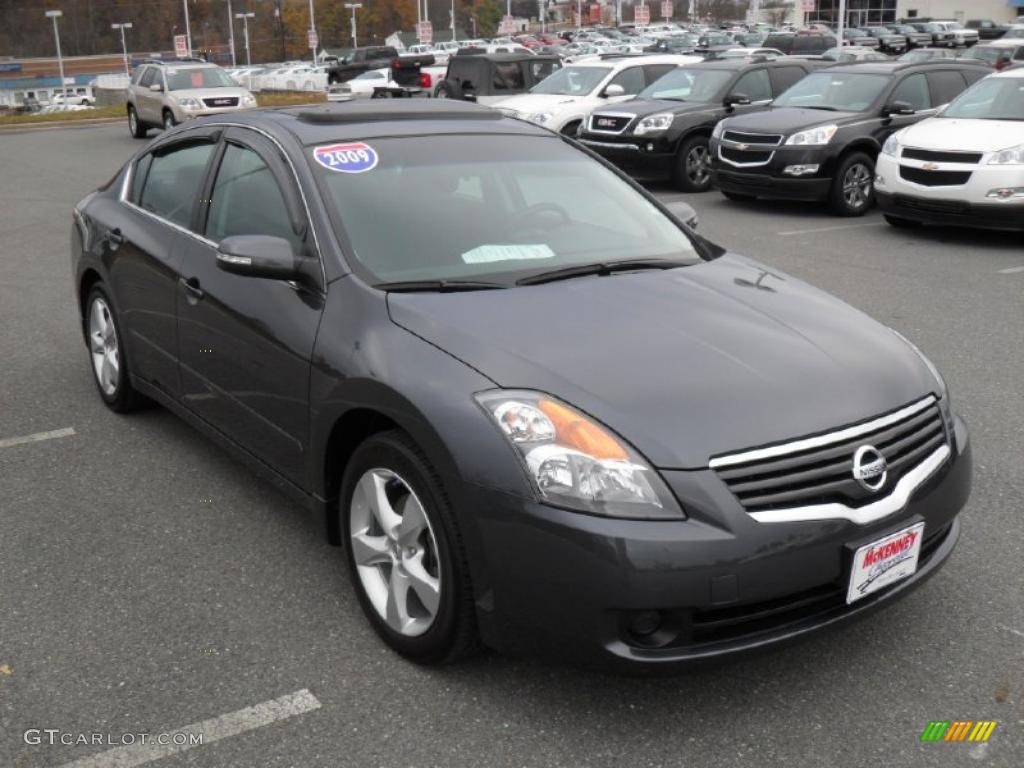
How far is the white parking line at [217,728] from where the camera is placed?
2932 millimetres

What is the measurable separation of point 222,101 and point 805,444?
2289 cm

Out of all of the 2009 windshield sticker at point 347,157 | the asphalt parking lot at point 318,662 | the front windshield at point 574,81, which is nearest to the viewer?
the asphalt parking lot at point 318,662

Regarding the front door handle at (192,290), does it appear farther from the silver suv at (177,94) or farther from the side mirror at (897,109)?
the silver suv at (177,94)

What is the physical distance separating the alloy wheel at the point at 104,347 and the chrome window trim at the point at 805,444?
364cm

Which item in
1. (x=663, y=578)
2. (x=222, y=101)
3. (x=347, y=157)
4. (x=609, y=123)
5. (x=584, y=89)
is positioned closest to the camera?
(x=663, y=578)

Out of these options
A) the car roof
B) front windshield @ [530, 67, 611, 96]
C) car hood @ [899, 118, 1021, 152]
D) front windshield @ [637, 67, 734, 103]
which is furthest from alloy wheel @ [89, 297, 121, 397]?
front windshield @ [530, 67, 611, 96]

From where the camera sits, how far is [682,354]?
328cm

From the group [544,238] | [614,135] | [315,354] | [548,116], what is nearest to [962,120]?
[614,135]

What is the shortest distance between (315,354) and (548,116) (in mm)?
13992

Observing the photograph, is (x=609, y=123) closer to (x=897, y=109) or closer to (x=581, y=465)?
(x=897, y=109)

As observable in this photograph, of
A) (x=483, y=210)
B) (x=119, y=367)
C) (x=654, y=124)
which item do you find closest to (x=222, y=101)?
(x=654, y=124)

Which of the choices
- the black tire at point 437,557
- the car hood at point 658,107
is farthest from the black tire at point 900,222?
the black tire at point 437,557

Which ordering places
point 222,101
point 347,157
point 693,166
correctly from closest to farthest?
point 347,157 < point 693,166 < point 222,101

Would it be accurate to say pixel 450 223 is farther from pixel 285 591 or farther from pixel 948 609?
pixel 948 609
